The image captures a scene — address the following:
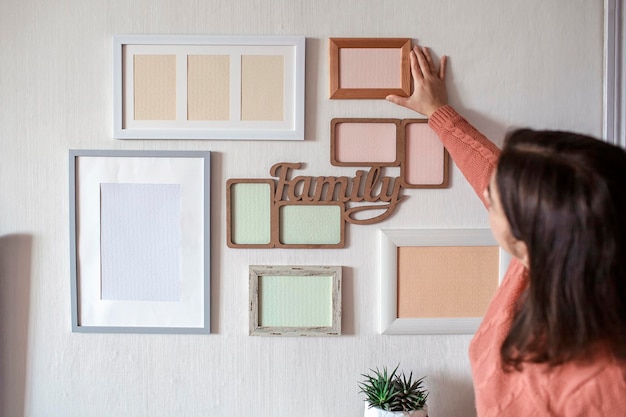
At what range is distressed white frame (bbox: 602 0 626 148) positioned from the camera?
1175mm

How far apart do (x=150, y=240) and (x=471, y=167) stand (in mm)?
716

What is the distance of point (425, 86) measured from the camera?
1148 mm

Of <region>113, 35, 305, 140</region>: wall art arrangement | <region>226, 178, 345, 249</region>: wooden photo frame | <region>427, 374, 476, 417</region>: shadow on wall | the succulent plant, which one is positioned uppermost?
<region>113, 35, 305, 140</region>: wall art arrangement

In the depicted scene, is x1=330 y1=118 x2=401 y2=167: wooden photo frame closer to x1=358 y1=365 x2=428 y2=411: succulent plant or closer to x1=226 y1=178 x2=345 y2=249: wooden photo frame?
x1=226 y1=178 x2=345 y2=249: wooden photo frame

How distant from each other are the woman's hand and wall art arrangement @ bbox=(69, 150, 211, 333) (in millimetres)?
473

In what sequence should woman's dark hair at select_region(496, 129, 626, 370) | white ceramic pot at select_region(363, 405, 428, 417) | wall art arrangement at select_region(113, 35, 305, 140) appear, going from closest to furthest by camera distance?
1. woman's dark hair at select_region(496, 129, 626, 370)
2. white ceramic pot at select_region(363, 405, 428, 417)
3. wall art arrangement at select_region(113, 35, 305, 140)

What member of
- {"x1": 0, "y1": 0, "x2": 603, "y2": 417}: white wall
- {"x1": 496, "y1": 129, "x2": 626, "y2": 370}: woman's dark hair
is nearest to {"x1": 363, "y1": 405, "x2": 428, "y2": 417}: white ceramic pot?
{"x1": 0, "y1": 0, "x2": 603, "y2": 417}: white wall

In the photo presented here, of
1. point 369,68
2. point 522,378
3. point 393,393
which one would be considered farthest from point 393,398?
point 369,68

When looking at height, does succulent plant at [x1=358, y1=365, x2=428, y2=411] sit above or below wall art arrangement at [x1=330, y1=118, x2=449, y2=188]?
below

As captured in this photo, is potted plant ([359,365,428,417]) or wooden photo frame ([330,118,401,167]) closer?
potted plant ([359,365,428,417])

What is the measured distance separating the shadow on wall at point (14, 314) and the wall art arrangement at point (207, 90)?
14.1 inches

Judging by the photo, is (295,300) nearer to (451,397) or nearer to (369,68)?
(451,397)

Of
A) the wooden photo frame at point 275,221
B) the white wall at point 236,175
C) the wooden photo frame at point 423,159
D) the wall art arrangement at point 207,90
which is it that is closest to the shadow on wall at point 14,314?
the white wall at point 236,175

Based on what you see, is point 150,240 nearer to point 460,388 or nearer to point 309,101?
point 309,101
